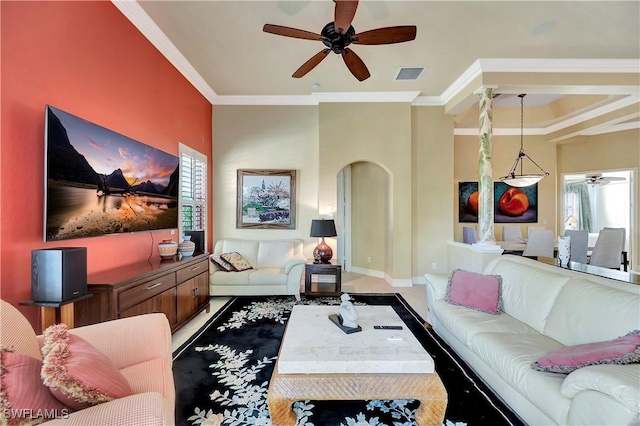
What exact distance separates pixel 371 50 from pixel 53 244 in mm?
3875

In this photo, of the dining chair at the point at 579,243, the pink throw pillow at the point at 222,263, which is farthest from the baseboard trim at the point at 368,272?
the dining chair at the point at 579,243

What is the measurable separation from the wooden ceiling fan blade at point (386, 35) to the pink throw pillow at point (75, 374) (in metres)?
2.80

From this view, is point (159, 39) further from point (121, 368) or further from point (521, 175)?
point (521, 175)

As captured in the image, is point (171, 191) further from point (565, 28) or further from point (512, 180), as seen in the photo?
point (512, 180)

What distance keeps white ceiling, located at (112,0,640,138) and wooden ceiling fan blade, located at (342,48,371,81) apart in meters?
0.54

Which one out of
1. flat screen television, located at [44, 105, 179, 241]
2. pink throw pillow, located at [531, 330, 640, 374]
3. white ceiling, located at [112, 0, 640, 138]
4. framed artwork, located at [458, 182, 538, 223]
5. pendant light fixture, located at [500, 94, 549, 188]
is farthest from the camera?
framed artwork, located at [458, 182, 538, 223]

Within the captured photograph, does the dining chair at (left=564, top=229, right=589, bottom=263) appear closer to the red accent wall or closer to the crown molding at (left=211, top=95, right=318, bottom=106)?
the crown molding at (left=211, top=95, right=318, bottom=106)

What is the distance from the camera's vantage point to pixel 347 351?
177cm

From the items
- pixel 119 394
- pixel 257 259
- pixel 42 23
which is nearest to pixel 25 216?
pixel 42 23

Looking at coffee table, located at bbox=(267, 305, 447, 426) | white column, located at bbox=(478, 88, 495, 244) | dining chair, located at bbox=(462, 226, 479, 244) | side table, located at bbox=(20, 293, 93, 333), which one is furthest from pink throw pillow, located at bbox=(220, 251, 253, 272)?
dining chair, located at bbox=(462, 226, 479, 244)

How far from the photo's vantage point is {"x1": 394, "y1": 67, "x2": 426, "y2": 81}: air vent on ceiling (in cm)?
409

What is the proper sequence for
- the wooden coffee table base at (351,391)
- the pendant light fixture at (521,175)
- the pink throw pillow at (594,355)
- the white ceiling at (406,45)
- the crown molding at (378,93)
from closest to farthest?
1. the pink throw pillow at (594,355)
2. the wooden coffee table base at (351,391)
3. the white ceiling at (406,45)
4. the crown molding at (378,93)
5. the pendant light fixture at (521,175)

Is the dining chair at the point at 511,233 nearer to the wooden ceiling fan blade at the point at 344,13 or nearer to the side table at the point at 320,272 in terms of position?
the side table at the point at 320,272

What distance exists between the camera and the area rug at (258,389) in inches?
70.9
